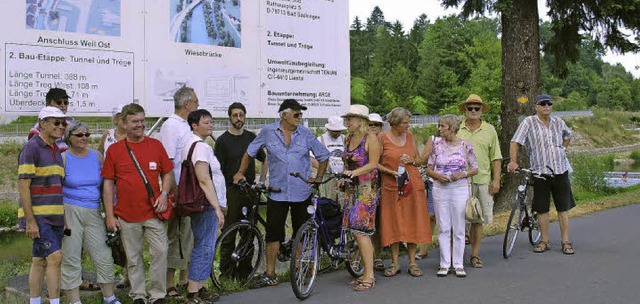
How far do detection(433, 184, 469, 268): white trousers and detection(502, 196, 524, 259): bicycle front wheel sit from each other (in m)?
1.12

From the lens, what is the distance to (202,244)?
5977mm

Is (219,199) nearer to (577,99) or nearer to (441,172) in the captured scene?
(441,172)

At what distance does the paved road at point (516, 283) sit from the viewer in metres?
6.13

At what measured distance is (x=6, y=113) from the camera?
6324 mm

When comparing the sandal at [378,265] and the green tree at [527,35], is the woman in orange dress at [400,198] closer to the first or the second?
the sandal at [378,265]

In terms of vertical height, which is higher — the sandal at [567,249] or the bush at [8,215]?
the sandal at [567,249]

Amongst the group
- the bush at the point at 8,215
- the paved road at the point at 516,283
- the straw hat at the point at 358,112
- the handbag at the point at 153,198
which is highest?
the straw hat at the point at 358,112

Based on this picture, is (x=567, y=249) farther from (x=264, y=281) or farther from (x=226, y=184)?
(x=226, y=184)

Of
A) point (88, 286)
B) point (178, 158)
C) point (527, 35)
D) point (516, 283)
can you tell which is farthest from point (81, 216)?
point (527, 35)

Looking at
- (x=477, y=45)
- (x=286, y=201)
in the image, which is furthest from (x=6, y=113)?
(x=477, y=45)

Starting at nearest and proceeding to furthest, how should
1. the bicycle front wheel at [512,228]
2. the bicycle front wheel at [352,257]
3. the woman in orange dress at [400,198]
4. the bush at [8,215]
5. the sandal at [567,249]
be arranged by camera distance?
1. the bicycle front wheel at [352,257]
2. the woman in orange dress at [400,198]
3. the bicycle front wheel at [512,228]
4. the sandal at [567,249]
5. the bush at [8,215]

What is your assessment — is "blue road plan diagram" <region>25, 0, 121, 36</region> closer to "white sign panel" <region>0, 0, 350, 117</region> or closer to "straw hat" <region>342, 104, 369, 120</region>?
"white sign panel" <region>0, 0, 350, 117</region>

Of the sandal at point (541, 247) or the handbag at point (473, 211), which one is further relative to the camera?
the sandal at point (541, 247)

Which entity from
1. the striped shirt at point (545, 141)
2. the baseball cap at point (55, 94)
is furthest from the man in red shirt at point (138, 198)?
the striped shirt at point (545, 141)
